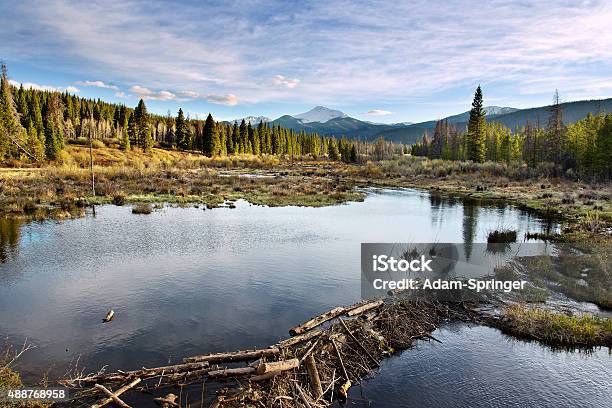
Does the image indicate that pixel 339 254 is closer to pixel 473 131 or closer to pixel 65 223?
pixel 65 223

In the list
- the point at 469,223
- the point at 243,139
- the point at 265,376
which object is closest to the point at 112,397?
the point at 265,376

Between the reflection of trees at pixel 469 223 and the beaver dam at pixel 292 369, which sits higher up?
the reflection of trees at pixel 469 223

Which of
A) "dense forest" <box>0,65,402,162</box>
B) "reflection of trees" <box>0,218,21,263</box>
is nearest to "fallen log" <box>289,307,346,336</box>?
"reflection of trees" <box>0,218,21,263</box>

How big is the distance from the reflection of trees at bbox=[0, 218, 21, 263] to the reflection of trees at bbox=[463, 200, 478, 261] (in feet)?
84.7

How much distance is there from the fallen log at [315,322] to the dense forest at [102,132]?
76.4 m

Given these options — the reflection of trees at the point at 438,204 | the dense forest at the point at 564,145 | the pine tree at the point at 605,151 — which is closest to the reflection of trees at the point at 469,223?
the reflection of trees at the point at 438,204

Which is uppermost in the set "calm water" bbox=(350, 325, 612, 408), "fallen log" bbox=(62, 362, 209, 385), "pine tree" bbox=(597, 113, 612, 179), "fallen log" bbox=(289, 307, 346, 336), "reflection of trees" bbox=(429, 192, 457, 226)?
"pine tree" bbox=(597, 113, 612, 179)

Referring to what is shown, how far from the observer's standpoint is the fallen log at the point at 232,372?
9.90 metres

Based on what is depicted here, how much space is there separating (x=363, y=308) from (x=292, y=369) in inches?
183

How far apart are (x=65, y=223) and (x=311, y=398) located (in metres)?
28.2

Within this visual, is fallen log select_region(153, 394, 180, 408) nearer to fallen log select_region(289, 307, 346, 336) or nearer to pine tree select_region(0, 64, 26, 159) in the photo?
fallen log select_region(289, 307, 346, 336)

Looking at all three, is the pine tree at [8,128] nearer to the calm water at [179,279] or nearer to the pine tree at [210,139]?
the pine tree at [210,139]

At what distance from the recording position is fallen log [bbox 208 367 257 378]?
32.5ft

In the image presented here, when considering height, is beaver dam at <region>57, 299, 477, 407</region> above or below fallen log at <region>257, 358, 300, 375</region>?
below
